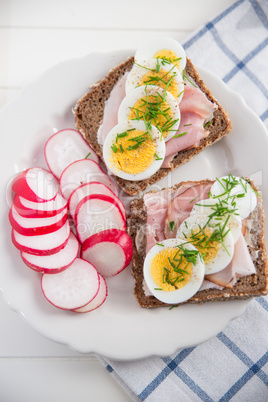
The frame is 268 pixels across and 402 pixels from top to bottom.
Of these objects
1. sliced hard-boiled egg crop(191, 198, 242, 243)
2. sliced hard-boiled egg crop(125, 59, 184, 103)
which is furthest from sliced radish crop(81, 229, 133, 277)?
sliced hard-boiled egg crop(125, 59, 184, 103)

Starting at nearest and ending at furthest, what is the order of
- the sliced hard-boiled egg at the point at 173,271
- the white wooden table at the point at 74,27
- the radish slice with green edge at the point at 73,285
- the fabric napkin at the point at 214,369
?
1. the sliced hard-boiled egg at the point at 173,271
2. the radish slice with green edge at the point at 73,285
3. the fabric napkin at the point at 214,369
4. the white wooden table at the point at 74,27

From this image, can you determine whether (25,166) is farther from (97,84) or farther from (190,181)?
(190,181)

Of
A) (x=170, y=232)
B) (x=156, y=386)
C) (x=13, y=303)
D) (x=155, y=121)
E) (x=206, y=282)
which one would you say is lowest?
(x=156, y=386)

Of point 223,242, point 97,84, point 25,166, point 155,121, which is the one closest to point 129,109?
point 155,121

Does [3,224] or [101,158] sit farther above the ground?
[101,158]

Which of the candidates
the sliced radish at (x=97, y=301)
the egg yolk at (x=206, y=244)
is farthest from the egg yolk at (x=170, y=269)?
the sliced radish at (x=97, y=301)

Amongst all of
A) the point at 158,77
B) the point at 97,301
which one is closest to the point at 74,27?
the point at 158,77

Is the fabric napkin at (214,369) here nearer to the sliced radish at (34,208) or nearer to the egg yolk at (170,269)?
the egg yolk at (170,269)
